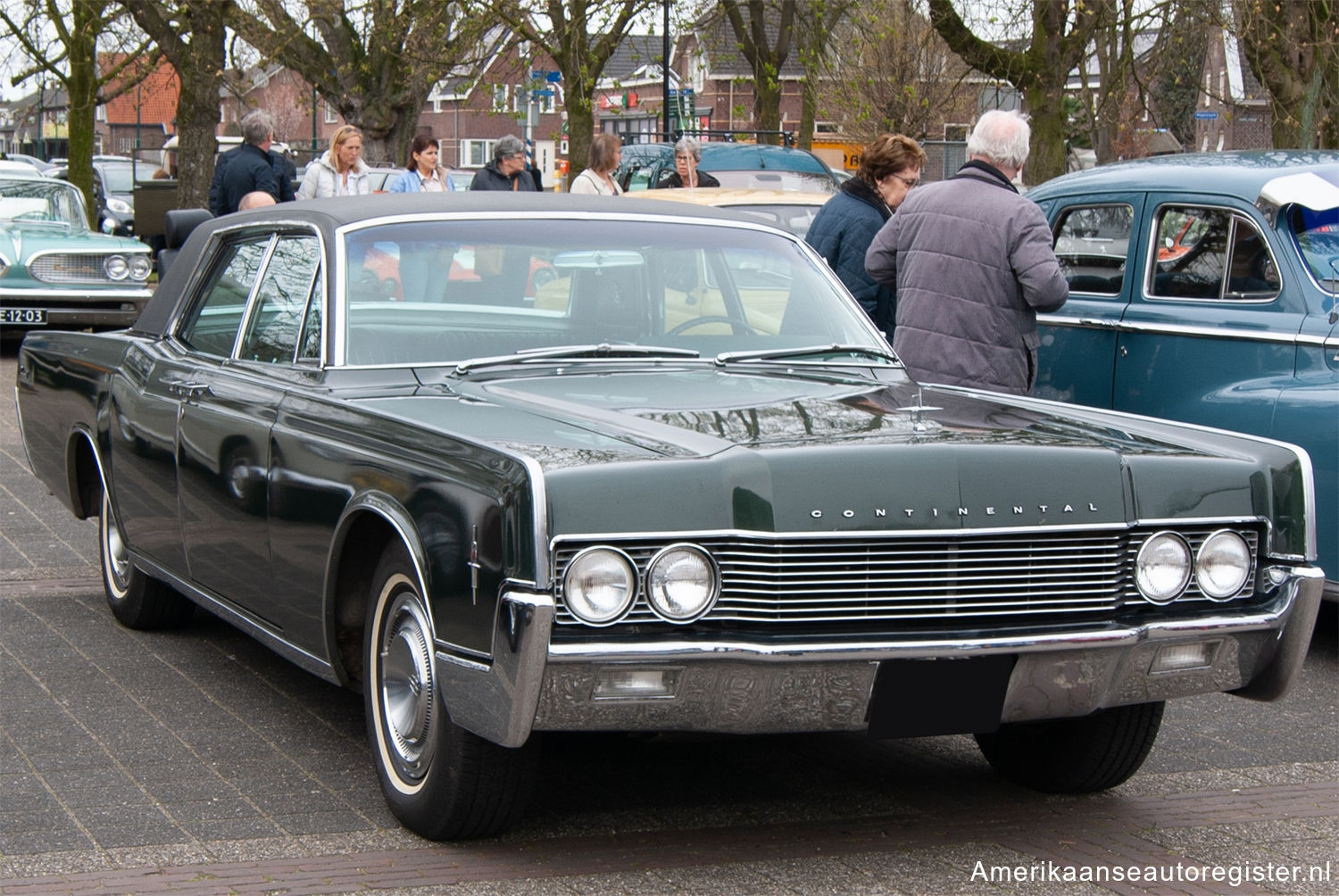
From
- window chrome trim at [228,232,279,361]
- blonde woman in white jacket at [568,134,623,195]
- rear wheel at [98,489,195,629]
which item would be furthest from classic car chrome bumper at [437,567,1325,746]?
blonde woman in white jacket at [568,134,623,195]

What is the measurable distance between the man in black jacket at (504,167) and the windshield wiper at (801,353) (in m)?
6.96

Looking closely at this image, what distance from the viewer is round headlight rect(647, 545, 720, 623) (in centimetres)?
379

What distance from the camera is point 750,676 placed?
3.79 meters

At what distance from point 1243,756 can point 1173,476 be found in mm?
1533

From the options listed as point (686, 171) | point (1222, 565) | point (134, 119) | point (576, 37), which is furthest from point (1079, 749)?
point (134, 119)

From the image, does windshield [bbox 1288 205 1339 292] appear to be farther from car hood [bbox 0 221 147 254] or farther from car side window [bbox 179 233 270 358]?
car hood [bbox 0 221 147 254]

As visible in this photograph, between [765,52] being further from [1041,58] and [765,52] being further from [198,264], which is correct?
[198,264]

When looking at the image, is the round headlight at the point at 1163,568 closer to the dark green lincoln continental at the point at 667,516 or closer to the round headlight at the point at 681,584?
the dark green lincoln continental at the point at 667,516

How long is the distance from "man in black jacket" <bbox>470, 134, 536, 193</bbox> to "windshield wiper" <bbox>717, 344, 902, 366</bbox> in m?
6.96

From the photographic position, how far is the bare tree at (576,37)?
27.0 metres

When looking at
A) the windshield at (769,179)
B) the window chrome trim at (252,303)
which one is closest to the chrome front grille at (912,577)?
the window chrome trim at (252,303)

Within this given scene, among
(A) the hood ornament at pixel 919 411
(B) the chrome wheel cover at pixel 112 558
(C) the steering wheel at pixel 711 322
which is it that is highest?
(C) the steering wheel at pixel 711 322

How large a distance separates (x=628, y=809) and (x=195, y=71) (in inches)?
964

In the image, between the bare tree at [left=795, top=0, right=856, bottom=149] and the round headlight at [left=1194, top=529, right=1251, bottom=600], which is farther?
the bare tree at [left=795, top=0, right=856, bottom=149]
